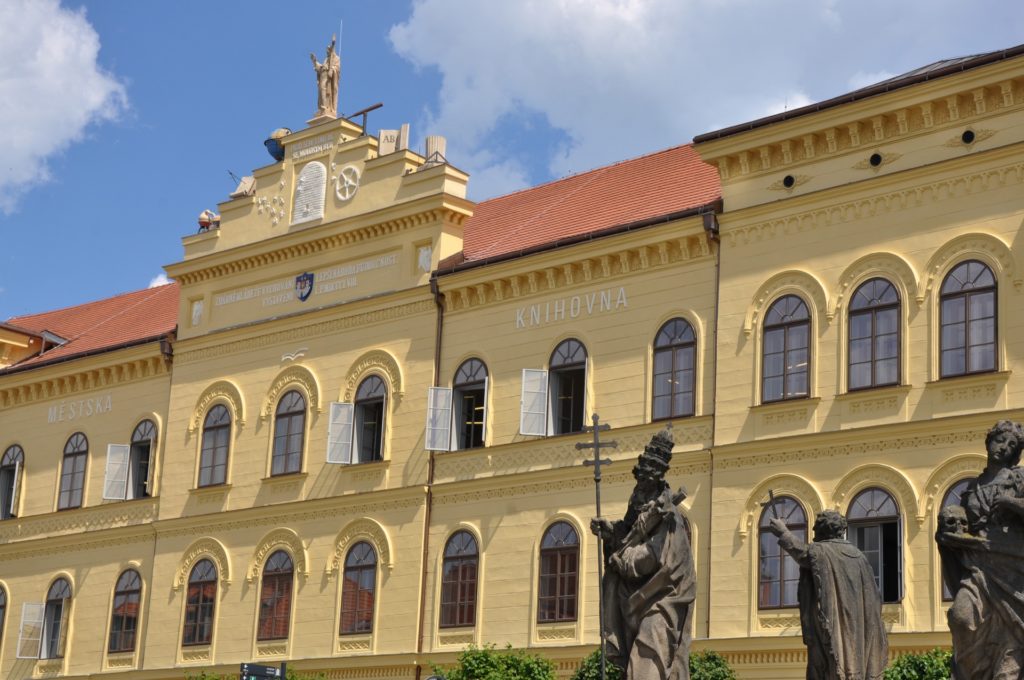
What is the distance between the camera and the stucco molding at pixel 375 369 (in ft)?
117

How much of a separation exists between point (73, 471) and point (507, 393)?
14.5 metres

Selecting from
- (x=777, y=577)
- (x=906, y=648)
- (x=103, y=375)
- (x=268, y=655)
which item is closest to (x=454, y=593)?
(x=268, y=655)

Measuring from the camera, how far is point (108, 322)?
4584 cm

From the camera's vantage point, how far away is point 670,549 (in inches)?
486

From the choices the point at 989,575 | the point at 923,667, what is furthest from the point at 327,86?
the point at 989,575

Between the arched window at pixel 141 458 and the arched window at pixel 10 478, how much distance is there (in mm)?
4459

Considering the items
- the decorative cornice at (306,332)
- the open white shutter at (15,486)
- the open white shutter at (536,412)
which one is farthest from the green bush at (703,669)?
the open white shutter at (15,486)

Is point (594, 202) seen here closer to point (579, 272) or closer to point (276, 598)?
point (579, 272)

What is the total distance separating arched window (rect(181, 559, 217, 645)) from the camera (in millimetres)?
37781

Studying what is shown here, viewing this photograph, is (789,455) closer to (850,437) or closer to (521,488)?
(850,437)

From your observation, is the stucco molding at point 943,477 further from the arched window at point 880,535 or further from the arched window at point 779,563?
the arched window at point 779,563

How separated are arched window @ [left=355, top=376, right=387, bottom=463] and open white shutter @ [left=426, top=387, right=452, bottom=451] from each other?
6.64 ft

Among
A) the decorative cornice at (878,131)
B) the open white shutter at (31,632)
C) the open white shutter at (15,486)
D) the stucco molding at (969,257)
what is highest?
the decorative cornice at (878,131)

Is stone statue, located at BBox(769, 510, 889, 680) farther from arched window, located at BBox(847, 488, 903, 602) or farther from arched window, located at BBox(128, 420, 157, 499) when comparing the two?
arched window, located at BBox(128, 420, 157, 499)
